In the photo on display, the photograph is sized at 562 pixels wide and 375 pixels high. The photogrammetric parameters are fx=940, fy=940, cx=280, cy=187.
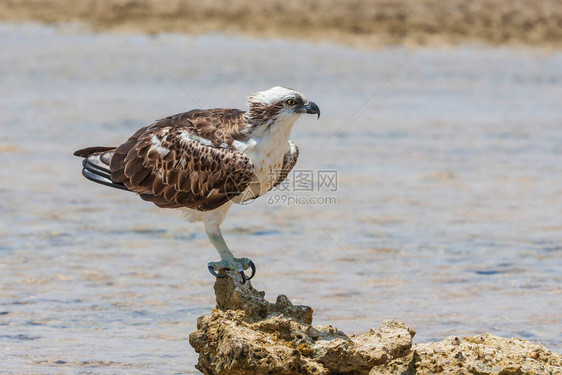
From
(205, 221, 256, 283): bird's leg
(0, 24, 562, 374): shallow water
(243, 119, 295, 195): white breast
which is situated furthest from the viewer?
(0, 24, 562, 374): shallow water

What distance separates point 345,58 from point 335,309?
780 inches

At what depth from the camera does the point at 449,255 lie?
11.7 m

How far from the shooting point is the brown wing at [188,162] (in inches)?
306

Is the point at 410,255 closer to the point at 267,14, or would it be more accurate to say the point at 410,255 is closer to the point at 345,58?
the point at 345,58

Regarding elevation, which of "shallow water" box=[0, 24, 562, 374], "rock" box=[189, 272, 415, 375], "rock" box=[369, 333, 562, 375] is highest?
"rock" box=[369, 333, 562, 375]

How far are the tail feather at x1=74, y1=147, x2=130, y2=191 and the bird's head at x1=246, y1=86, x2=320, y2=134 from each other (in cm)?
164

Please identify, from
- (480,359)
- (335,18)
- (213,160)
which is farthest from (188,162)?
(335,18)

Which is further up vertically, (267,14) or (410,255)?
(410,255)

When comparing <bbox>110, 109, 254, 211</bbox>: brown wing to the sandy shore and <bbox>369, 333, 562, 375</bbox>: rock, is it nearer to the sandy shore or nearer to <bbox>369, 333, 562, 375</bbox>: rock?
<bbox>369, 333, 562, 375</bbox>: rock

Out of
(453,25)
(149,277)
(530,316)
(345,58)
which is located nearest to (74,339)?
(149,277)

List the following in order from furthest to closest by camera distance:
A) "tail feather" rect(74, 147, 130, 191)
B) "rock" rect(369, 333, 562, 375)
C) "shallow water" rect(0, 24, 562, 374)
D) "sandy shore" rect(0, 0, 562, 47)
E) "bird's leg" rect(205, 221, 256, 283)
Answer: "sandy shore" rect(0, 0, 562, 47) → "shallow water" rect(0, 24, 562, 374) → "tail feather" rect(74, 147, 130, 191) → "bird's leg" rect(205, 221, 256, 283) → "rock" rect(369, 333, 562, 375)

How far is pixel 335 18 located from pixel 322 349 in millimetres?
26791

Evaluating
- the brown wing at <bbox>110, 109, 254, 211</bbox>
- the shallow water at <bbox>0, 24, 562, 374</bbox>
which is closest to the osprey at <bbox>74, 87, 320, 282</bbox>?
the brown wing at <bbox>110, 109, 254, 211</bbox>

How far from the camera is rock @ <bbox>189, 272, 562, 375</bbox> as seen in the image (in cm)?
653
